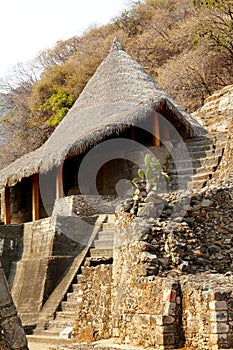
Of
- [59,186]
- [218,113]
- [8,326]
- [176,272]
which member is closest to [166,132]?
[218,113]

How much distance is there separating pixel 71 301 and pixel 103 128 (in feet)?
16.8

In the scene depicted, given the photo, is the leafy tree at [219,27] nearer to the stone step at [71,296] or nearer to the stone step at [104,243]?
the stone step at [104,243]

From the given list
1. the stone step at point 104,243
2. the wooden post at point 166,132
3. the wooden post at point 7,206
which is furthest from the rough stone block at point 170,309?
the wooden post at point 7,206

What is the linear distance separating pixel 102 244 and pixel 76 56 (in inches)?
1082

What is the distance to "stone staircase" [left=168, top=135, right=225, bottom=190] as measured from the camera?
1313 cm

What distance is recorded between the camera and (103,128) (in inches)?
551

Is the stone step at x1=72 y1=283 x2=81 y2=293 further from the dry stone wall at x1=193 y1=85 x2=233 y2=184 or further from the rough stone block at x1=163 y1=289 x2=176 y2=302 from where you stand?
the dry stone wall at x1=193 y1=85 x2=233 y2=184

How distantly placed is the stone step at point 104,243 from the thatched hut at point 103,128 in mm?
3189

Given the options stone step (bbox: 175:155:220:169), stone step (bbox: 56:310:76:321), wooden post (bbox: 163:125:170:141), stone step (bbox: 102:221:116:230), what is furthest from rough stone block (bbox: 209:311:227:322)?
wooden post (bbox: 163:125:170:141)

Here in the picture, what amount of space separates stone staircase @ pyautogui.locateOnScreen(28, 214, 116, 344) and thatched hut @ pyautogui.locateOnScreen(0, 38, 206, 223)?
3.15m

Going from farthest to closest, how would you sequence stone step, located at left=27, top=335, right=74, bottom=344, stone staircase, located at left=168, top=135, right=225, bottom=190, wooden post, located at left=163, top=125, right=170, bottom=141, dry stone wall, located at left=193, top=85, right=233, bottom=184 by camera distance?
dry stone wall, located at left=193, top=85, right=233, bottom=184 < wooden post, located at left=163, top=125, right=170, bottom=141 < stone staircase, located at left=168, top=135, right=225, bottom=190 < stone step, located at left=27, top=335, right=74, bottom=344

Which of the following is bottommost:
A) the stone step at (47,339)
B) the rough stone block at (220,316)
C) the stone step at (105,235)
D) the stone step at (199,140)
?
the stone step at (47,339)

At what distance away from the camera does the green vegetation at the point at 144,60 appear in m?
22.8

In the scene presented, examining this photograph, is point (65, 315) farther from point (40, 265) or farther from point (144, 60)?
point (144, 60)
